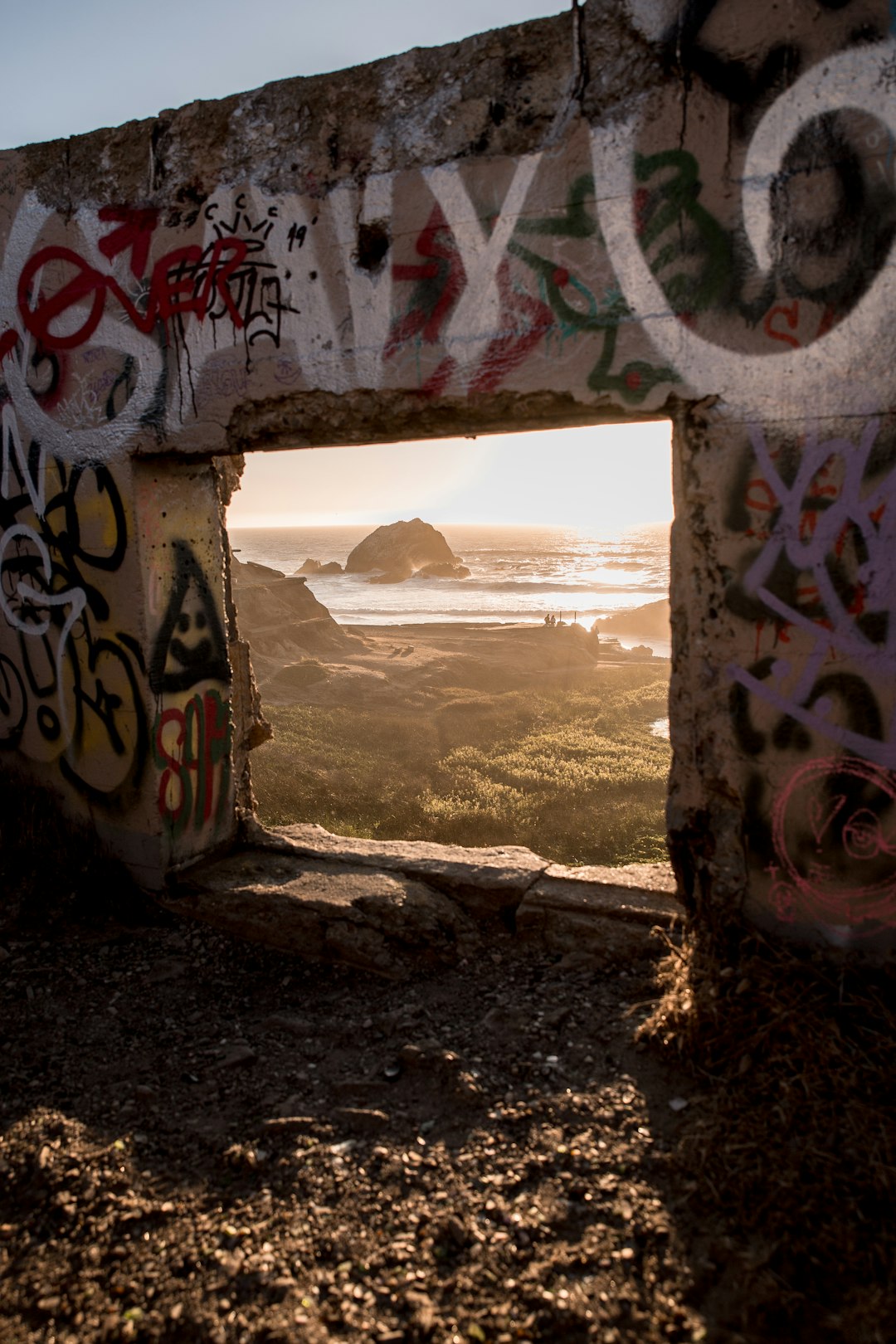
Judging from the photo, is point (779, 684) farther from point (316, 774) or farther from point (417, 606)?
point (417, 606)

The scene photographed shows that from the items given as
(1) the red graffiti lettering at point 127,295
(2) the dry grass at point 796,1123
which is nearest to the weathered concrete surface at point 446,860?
(2) the dry grass at point 796,1123

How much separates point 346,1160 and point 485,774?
18.9 ft

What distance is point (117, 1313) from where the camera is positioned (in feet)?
6.47

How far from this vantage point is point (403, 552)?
48469 mm

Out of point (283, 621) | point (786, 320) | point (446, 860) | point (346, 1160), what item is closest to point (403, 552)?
point (283, 621)

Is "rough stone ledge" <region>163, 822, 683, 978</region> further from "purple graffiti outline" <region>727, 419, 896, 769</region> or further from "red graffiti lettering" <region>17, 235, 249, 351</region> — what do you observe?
"red graffiti lettering" <region>17, 235, 249, 351</region>

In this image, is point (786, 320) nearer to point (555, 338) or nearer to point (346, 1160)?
point (555, 338)

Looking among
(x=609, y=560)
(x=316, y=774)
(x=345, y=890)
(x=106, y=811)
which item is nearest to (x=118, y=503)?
(x=106, y=811)

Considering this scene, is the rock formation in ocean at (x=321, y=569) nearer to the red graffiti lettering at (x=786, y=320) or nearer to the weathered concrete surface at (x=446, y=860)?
the weathered concrete surface at (x=446, y=860)

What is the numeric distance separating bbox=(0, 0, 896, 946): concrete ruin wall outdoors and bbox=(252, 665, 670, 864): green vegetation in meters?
2.99

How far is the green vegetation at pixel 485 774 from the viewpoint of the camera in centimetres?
650

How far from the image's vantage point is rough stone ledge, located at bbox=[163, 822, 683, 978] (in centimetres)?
335

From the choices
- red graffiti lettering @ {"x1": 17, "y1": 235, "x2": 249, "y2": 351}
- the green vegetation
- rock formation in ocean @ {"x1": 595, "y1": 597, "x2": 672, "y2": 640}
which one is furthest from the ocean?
red graffiti lettering @ {"x1": 17, "y1": 235, "x2": 249, "y2": 351}

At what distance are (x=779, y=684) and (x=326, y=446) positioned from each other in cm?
203
